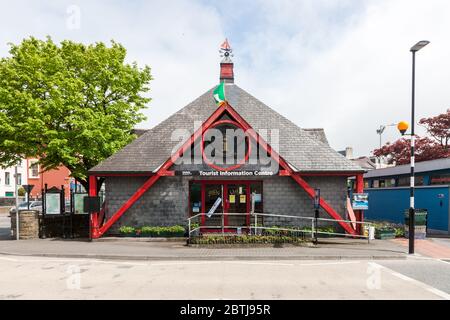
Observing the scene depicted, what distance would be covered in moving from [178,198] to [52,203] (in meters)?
6.80

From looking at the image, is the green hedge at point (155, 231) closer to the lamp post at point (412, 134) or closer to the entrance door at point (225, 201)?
the entrance door at point (225, 201)

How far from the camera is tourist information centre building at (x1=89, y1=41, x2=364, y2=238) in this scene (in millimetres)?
15180

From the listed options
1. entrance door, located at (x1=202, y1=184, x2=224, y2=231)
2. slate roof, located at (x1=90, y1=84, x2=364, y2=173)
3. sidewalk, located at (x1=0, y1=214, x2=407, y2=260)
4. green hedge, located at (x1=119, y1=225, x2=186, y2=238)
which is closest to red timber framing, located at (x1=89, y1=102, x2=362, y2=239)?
slate roof, located at (x1=90, y1=84, x2=364, y2=173)

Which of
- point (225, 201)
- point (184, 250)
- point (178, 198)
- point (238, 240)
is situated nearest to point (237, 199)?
point (225, 201)

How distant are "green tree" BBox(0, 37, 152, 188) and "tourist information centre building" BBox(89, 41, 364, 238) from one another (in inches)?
114

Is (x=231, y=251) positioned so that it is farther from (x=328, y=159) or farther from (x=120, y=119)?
(x=120, y=119)

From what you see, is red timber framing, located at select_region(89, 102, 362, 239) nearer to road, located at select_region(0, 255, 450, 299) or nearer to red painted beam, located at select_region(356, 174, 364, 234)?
red painted beam, located at select_region(356, 174, 364, 234)

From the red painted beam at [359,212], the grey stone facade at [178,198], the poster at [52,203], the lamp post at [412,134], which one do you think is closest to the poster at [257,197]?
the grey stone facade at [178,198]

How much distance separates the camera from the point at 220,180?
15.8m

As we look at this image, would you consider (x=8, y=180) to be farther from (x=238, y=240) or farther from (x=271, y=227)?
(x=238, y=240)

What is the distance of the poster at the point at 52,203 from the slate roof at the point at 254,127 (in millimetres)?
3104
